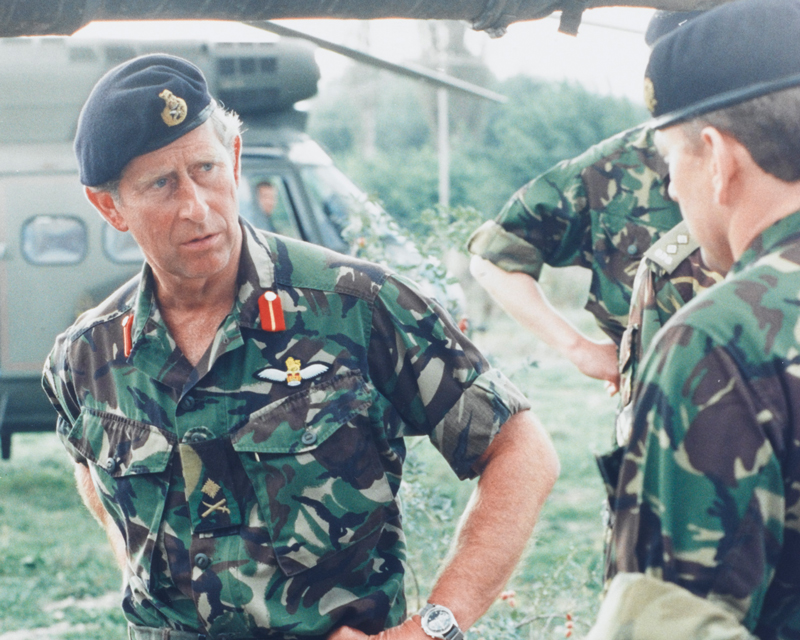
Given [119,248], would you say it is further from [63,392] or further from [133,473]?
[133,473]

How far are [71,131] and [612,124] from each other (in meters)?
16.7

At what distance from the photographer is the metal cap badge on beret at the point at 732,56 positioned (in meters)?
1.35

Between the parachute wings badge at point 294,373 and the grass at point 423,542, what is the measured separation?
86 cm

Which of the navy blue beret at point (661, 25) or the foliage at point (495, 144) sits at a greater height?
the navy blue beret at point (661, 25)

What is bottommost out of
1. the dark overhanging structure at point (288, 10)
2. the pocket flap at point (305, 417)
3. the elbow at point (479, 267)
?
the elbow at point (479, 267)

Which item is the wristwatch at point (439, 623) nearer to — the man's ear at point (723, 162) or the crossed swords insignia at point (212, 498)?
the crossed swords insignia at point (212, 498)

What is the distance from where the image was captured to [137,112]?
205 cm

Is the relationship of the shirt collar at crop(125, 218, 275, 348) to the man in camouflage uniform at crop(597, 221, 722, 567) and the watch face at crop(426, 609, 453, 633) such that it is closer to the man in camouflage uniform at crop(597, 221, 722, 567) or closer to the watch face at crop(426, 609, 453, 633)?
the watch face at crop(426, 609, 453, 633)

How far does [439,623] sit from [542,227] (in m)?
1.85

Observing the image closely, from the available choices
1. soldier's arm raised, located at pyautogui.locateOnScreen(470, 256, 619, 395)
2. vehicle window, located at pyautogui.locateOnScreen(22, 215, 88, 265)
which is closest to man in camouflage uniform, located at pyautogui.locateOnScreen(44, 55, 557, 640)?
soldier's arm raised, located at pyautogui.locateOnScreen(470, 256, 619, 395)

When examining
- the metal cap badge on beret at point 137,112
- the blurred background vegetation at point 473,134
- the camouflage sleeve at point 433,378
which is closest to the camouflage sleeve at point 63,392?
the metal cap badge on beret at point 137,112

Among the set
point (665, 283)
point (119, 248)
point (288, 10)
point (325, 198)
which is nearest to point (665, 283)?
point (665, 283)

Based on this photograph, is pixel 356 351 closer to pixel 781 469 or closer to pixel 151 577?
pixel 151 577

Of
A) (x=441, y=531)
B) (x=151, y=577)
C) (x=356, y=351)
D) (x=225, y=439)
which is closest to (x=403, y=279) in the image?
(x=356, y=351)
